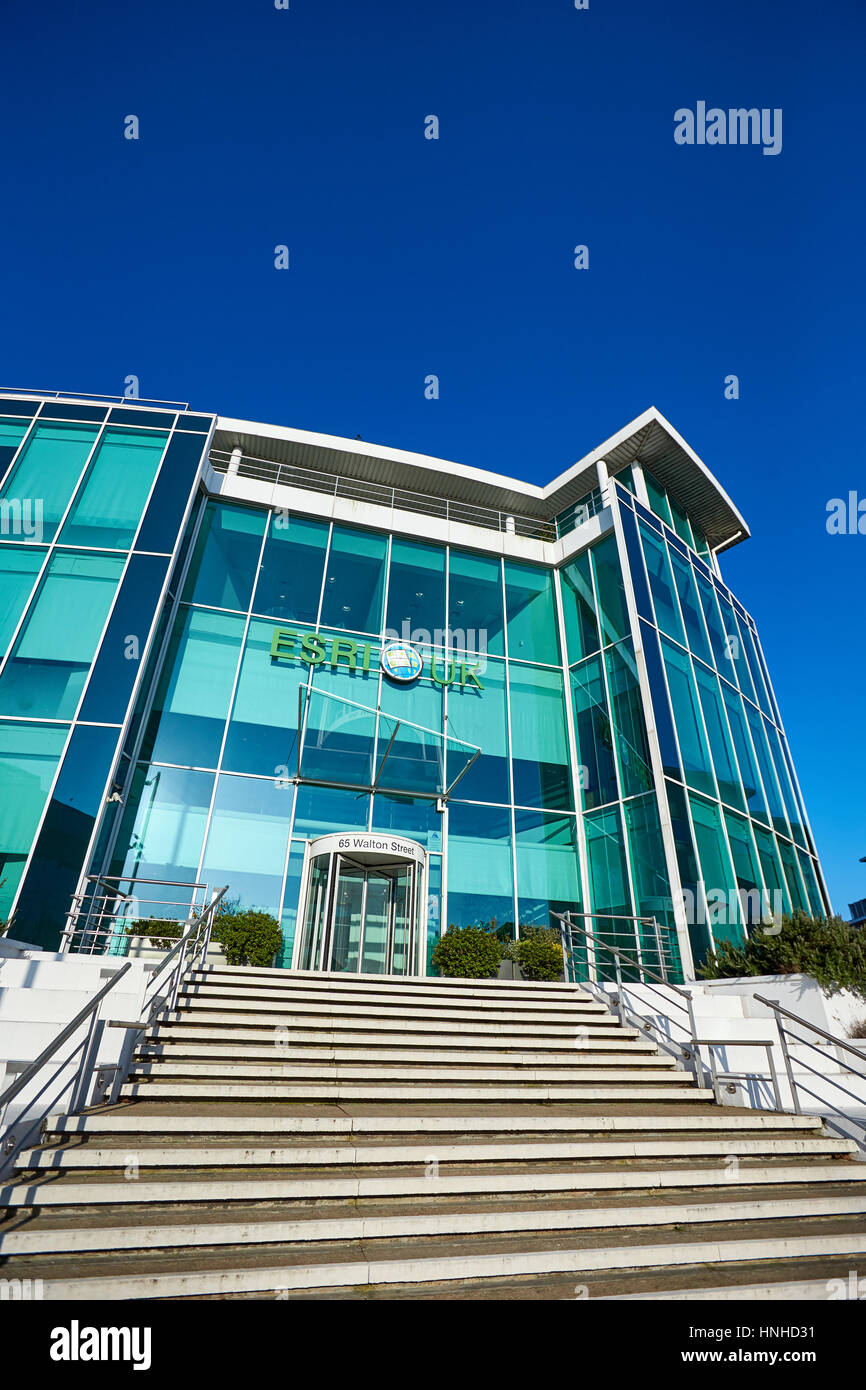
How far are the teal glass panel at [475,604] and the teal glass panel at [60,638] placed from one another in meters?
8.58

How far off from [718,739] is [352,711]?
9525 millimetres

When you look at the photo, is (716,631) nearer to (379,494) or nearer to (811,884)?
(811,884)

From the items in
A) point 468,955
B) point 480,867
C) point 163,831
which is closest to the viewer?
point 468,955

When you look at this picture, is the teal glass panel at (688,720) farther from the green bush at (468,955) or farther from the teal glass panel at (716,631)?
the green bush at (468,955)

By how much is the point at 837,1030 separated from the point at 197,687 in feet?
44.3

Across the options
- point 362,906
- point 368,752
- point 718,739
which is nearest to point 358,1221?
point 362,906

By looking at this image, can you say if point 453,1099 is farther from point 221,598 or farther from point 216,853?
point 221,598

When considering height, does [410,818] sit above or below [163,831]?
above

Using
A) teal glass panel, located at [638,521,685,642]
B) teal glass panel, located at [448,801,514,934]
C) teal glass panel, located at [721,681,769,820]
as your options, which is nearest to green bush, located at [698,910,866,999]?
teal glass panel, located at [448,801,514,934]

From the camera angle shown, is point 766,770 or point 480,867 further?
point 766,770

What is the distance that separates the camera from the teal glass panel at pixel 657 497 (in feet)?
68.0

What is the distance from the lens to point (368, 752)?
15609mm

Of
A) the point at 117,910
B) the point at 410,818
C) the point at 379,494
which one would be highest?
the point at 379,494

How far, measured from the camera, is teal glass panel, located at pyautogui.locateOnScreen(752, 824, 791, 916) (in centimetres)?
1689
